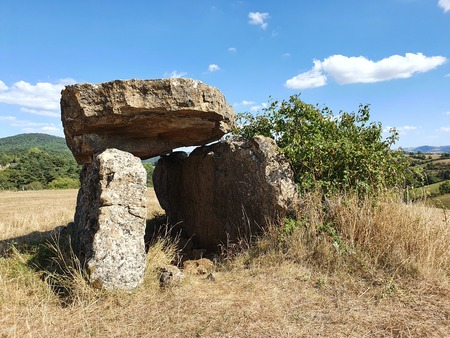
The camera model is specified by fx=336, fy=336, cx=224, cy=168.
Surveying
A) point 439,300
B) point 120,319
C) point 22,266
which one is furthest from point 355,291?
point 22,266

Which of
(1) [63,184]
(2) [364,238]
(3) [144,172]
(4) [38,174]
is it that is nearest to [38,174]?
(4) [38,174]

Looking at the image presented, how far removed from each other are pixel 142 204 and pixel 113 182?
2.14 ft

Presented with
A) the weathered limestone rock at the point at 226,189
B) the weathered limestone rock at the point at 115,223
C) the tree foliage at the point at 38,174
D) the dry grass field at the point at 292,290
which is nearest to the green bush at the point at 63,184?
the tree foliage at the point at 38,174

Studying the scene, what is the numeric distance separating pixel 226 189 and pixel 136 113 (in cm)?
288

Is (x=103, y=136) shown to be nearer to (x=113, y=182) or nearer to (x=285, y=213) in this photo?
(x=113, y=182)

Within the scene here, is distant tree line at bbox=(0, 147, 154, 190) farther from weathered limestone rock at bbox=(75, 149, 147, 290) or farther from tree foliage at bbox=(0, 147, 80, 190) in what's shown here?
weathered limestone rock at bbox=(75, 149, 147, 290)

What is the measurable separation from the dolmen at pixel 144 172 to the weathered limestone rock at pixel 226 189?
0.08 feet

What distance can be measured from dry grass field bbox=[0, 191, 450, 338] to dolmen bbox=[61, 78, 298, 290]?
0.56 meters

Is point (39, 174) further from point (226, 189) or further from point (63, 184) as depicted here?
point (226, 189)

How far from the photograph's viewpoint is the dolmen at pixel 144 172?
5.71 meters

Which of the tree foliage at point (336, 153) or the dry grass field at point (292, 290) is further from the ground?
the tree foliage at point (336, 153)

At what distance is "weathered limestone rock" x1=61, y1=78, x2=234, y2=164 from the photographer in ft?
22.7

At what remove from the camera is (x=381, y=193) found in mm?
6941

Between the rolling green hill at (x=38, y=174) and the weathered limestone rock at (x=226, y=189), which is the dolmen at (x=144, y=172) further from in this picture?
the rolling green hill at (x=38, y=174)
